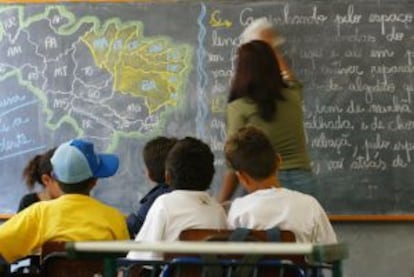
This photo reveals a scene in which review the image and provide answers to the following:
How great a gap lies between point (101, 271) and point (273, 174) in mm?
655

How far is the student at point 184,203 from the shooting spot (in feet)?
8.28

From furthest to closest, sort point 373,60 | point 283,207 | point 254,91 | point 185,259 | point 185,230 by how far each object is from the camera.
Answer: point 373,60
point 254,91
point 283,207
point 185,230
point 185,259

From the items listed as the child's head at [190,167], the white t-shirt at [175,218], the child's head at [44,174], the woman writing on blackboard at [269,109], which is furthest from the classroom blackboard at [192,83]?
the white t-shirt at [175,218]

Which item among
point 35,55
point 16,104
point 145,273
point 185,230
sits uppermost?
point 35,55

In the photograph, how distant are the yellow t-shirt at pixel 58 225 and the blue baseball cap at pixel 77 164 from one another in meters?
0.09

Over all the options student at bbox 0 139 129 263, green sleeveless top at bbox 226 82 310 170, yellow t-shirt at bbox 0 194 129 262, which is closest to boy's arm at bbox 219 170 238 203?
green sleeveless top at bbox 226 82 310 170

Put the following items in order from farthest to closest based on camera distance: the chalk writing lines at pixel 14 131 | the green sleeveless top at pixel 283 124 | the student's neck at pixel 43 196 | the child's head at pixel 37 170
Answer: the chalk writing lines at pixel 14 131, the student's neck at pixel 43 196, the child's head at pixel 37 170, the green sleeveless top at pixel 283 124

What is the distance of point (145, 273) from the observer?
2650 mm

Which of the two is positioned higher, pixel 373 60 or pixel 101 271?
pixel 373 60

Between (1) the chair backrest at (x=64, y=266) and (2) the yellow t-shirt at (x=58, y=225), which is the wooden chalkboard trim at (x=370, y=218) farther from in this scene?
(1) the chair backrest at (x=64, y=266)

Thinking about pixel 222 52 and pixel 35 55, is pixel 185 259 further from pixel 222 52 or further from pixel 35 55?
pixel 35 55

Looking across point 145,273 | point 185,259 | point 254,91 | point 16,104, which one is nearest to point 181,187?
point 145,273

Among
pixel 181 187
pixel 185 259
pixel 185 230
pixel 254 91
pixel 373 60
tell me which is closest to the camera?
pixel 185 259

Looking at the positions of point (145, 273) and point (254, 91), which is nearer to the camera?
point (145, 273)
